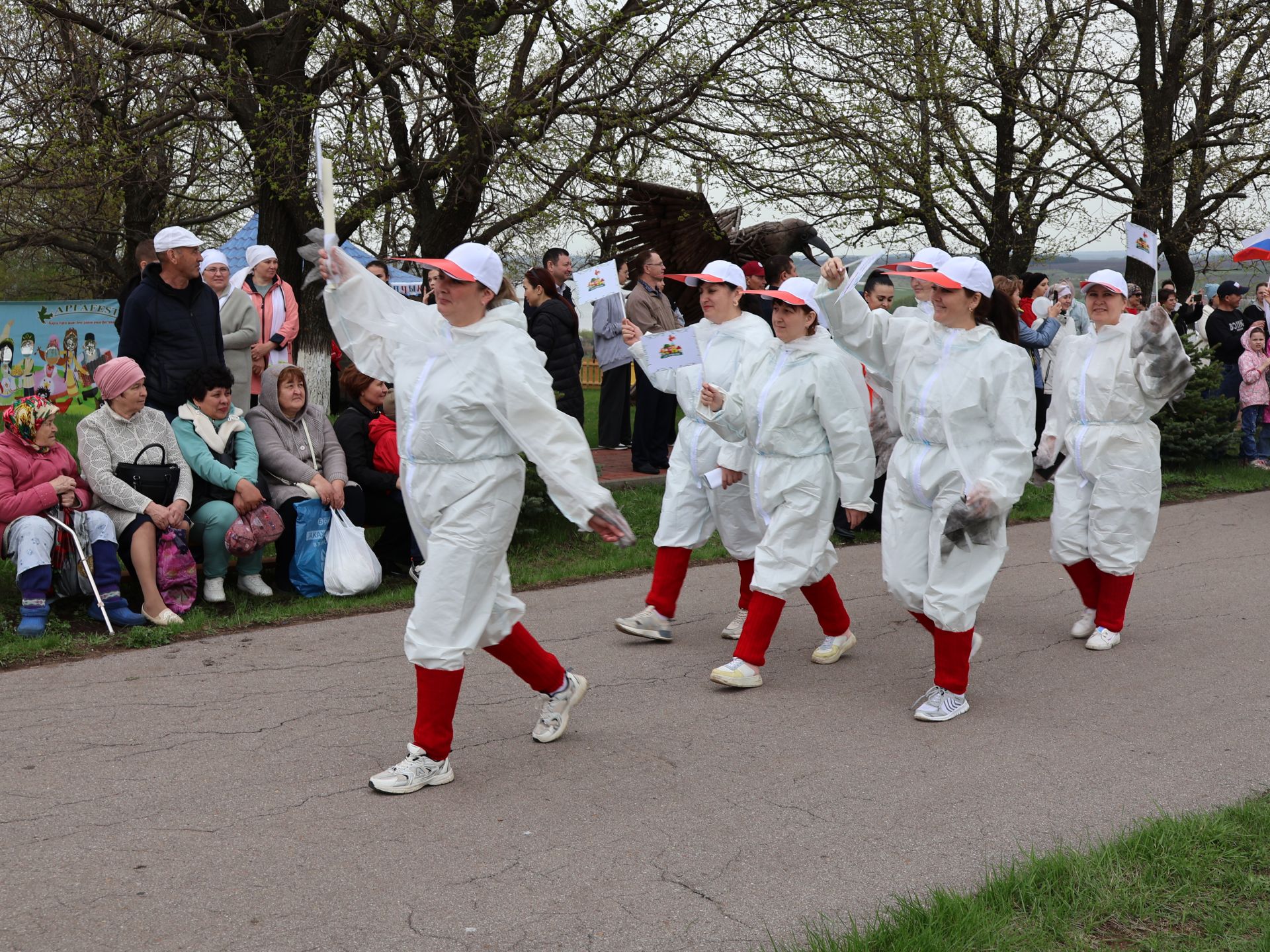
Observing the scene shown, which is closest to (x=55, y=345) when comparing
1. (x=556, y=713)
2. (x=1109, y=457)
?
(x=556, y=713)

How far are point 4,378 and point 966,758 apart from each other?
40.2 ft

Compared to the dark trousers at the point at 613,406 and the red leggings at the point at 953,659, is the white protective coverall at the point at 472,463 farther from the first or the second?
the dark trousers at the point at 613,406

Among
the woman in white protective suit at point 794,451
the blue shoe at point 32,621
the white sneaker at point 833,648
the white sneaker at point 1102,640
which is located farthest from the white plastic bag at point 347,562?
the white sneaker at point 1102,640

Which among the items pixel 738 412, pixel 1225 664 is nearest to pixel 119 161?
pixel 738 412

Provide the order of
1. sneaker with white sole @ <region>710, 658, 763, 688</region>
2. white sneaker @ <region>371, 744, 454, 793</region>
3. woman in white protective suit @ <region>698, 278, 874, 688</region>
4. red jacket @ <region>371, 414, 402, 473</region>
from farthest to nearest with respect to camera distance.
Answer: red jacket @ <region>371, 414, 402, 473</region> → woman in white protective suit @ <region>698, 278, 874, 688</region> → sneaker with white sole @ <region>710, 658, 763, 688</region> → white sneaker @ <region>371, 744, 454, 793</region>

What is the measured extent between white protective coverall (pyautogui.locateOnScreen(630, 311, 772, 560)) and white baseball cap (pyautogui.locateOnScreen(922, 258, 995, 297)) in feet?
4.10

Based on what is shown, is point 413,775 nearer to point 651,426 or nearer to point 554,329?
point 554,329

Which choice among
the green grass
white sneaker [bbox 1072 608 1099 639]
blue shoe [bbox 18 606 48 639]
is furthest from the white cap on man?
the green grass

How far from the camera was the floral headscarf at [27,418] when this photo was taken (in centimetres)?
687

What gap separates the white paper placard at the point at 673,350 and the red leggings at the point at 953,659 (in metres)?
2.17

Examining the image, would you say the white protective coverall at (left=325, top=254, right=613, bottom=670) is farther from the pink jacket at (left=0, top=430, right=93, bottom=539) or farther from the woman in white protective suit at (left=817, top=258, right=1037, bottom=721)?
the pink jacket at (left=0, top=430, right=93, bottom=539)

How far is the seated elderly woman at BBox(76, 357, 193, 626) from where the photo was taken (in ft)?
23.0

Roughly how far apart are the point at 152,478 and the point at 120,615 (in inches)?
30.3

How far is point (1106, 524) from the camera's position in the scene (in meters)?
7.08
